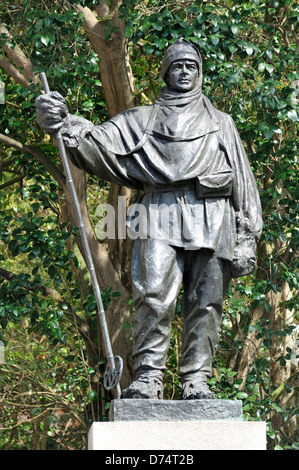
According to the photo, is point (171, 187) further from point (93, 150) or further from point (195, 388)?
point (195, 388)

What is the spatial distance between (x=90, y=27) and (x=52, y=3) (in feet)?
1.41

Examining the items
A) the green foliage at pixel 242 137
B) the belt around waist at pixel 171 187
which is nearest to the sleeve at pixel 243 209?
the belt around waist at pixel 171 187

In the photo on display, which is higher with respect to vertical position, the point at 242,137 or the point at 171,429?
the point at 242,137

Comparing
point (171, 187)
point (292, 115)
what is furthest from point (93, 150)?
point (292, 115)

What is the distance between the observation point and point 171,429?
19.0ft

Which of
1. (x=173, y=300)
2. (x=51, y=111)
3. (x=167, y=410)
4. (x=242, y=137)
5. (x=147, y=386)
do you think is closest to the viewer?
(x=167, y=410)

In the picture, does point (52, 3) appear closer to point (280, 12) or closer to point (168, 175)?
point (280, 12)

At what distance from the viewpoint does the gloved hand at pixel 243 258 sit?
662 centimetres

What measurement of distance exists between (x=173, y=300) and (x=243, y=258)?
59 centimetres

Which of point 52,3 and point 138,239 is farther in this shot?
point 52,3

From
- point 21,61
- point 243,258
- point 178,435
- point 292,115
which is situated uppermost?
point 21,61

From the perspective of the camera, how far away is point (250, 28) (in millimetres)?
10617

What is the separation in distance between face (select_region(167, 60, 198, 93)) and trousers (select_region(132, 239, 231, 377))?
110 centimetres
